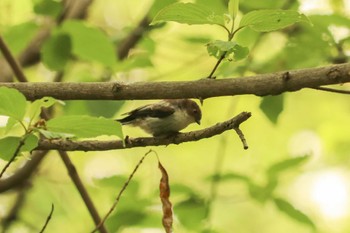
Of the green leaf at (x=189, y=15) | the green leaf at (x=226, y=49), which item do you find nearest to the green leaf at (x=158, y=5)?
the green leaf at (x=226, y=49)

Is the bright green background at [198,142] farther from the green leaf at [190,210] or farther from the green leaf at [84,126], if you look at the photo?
the green leaf at [84,126]

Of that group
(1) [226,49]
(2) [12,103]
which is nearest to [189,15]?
(1) [226,49]

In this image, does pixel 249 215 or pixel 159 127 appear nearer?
pixel 159 127

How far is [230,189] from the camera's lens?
8.27 meters

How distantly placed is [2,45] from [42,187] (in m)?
2.52

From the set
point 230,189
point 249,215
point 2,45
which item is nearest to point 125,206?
point 2,45

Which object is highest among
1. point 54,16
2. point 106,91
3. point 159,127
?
point 106,91

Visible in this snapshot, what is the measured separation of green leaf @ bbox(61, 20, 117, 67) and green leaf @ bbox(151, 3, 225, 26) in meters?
1.45

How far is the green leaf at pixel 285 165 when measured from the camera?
138 inches

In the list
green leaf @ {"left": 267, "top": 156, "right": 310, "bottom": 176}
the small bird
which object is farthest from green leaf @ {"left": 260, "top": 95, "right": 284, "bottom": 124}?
the small bird

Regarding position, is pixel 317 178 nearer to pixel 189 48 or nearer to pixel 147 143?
pixel 189 48

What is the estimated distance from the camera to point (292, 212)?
3465mm

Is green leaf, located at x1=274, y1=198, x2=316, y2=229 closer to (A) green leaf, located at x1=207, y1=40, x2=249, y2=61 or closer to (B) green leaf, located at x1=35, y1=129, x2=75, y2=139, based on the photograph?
(A) green leaf, located at x1=207, y1=40, x2=249, y2=61

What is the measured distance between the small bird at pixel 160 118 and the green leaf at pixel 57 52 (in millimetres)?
440
